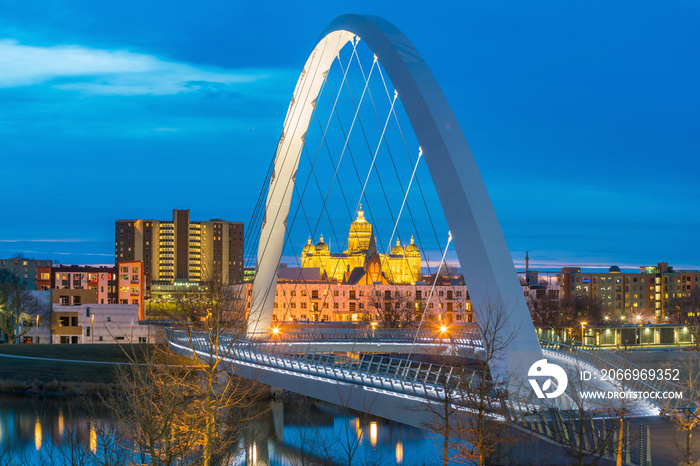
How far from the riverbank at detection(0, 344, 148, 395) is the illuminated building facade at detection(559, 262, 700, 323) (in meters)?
100

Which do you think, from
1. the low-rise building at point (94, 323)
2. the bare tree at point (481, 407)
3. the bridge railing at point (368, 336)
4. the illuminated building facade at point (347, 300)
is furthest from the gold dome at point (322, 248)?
the bare tree at point (481, 407)

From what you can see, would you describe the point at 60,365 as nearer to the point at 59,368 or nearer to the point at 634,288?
the point at 59,368

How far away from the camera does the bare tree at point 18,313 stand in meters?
75.1

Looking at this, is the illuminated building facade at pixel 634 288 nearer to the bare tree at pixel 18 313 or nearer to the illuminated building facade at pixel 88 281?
the illuminated building facade at pixel 88 281

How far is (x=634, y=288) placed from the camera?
483ft

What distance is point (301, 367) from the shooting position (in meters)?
29.9

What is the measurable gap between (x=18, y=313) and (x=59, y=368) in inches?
836

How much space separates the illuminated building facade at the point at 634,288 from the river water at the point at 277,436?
10958cm

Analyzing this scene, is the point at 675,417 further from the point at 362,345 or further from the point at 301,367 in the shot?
the point at 362,345

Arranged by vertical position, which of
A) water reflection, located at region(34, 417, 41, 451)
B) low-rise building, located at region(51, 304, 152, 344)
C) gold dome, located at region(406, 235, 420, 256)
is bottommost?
water reflection, located at region(34, 417, 41, 451)

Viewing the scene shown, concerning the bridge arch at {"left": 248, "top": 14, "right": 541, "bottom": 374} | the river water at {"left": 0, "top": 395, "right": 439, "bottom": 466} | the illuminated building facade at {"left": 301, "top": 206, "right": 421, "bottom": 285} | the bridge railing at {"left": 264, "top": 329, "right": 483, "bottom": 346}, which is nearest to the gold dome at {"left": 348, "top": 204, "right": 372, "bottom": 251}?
the illuminated building facade at {"left": 301, "top": 206, "right": 421, "bottom": 285}

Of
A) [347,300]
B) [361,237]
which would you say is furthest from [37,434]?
[361,237]

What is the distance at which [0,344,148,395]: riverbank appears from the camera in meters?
52.3

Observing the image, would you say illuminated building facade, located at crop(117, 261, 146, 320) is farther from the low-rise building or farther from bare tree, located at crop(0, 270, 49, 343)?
the low-rise building
